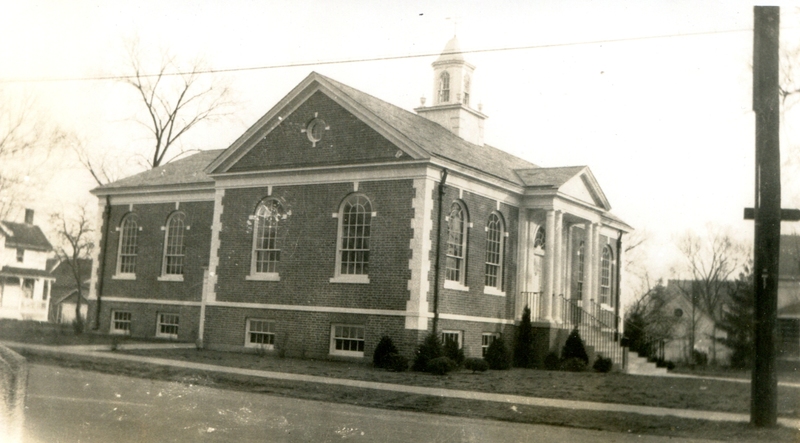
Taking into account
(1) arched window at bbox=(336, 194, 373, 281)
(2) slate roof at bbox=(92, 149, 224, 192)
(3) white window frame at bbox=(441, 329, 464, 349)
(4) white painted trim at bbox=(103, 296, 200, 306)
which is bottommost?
(3) white window frame at bbox=(441, 329, 464, 349)

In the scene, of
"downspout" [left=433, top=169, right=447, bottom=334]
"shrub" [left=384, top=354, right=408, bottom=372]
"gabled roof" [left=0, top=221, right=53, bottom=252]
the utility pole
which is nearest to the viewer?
the utility pole

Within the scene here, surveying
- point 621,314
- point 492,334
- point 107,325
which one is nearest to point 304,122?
point 492,334

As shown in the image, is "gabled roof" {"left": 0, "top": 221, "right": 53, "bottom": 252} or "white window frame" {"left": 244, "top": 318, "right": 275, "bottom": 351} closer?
"gabled roof" {"left": 0, "top": 221, "right": 53, "bottom": 252}

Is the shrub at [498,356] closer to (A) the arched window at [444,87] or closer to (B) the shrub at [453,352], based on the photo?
(B) the shrub at [453,352]

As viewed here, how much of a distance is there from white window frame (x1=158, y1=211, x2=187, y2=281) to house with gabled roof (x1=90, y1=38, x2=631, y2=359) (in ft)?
0.17

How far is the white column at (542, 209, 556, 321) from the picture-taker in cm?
2541

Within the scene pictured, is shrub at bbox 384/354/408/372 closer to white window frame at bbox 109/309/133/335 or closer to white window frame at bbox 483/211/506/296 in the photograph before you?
white window frame at bbox 483/211/506/296

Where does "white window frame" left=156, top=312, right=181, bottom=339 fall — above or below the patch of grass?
above

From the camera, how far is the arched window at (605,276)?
31.9 meters

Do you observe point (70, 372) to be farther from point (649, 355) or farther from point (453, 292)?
point (649, 355)

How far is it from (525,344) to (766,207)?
1329 centimetres

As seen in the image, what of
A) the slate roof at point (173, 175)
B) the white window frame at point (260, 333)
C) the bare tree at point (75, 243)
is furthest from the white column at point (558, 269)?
the bare tree at point (75, 243)

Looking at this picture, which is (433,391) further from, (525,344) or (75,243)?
(75,243)

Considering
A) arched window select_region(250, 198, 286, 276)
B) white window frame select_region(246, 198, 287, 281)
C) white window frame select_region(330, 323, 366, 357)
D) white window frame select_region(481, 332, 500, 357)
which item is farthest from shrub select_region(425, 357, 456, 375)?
arched window select_region(250, 198, 286, 276)
